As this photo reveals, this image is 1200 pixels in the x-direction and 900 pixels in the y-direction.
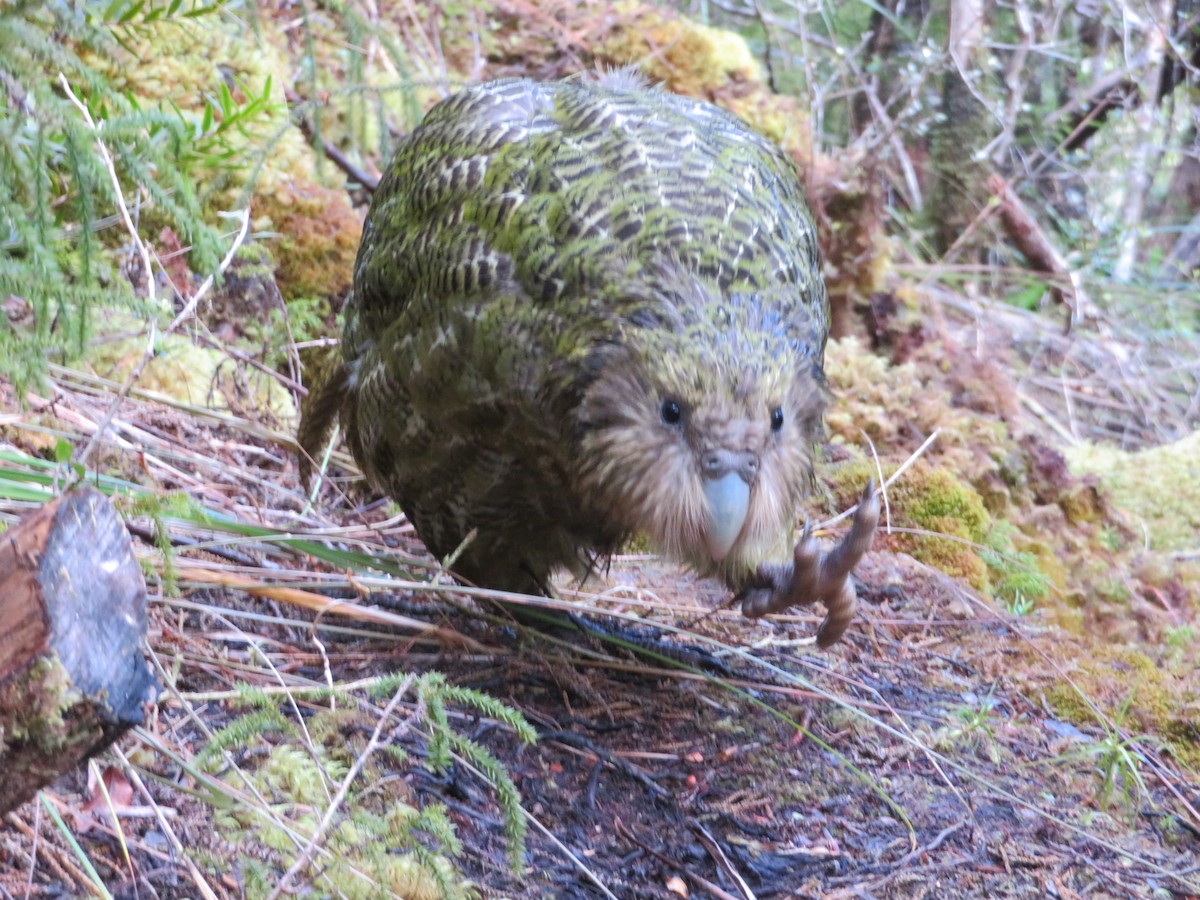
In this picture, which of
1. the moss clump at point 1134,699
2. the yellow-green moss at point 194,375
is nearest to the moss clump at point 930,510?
the moss clump at point 1134,699

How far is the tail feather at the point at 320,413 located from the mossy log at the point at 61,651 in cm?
210

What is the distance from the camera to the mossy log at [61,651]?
138cm

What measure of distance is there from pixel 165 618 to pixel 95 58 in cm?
275

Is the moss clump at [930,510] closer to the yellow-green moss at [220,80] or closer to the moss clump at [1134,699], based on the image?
the moss clump at [1134,699]

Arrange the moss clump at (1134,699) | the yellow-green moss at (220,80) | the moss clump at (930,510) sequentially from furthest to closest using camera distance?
1. the yellow-green moss at (220,80)
2. the moss clump at (930,510)
3. the moss clump at (1134,699)

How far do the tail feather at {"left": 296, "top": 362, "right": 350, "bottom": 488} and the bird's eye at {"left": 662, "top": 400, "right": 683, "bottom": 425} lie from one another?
1.40 metres

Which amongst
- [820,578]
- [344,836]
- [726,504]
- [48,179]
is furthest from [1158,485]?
[48,179]

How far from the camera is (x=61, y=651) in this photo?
140cm

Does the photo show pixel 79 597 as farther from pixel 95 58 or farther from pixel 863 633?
pixel 95 58

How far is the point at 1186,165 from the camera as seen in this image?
10953 millimetres

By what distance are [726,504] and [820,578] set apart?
0.45m

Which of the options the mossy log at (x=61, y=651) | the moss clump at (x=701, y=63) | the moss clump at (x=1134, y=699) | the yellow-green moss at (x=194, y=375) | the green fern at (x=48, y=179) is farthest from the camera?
the moss clump at (x=701, y=63)

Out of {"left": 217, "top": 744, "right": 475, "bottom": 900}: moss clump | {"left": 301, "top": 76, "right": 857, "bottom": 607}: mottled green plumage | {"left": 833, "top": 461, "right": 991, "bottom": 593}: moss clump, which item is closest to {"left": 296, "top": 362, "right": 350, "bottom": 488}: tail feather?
{"left": 301, "top": 76, "right": 857, "bottom": 607}: mottled green plumage

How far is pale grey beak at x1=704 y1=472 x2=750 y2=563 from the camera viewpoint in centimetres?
248
